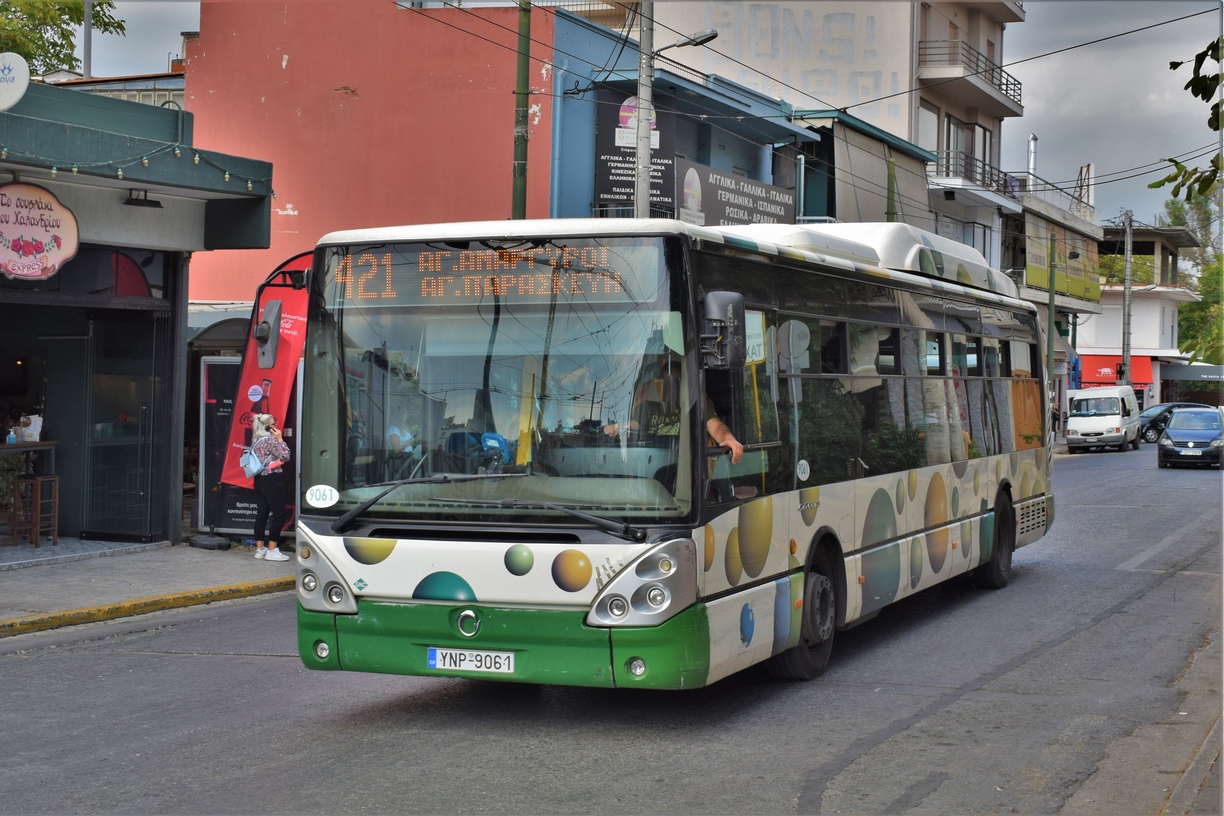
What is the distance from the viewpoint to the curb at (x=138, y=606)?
1119cm

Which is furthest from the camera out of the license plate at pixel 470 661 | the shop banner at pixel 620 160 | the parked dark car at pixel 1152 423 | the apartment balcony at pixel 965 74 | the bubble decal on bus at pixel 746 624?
the parked dark car at pixel 1152 423

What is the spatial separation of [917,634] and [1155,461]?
31770mm

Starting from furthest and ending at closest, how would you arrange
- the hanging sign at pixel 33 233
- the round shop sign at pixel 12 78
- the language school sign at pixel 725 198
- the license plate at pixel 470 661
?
1. the language school sign at pixel 725 198
2. the hanging sign at pixel 33 233
3. the round shop sign at pixel 12 78
4. the license plate at pixel 470 661

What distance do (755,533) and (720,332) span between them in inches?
53.4

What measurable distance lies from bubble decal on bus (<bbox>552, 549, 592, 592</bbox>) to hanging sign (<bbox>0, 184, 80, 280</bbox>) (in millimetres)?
9081

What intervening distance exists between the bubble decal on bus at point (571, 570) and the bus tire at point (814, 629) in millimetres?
2048

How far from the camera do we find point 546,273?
726 cm

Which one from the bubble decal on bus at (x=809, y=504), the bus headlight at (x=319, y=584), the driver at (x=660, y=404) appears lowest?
the bus headlight at (x=319, y=584)

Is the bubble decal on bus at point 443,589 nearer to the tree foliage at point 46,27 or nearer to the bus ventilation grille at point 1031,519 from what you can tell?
the bus ventilation grille at point 1031,519

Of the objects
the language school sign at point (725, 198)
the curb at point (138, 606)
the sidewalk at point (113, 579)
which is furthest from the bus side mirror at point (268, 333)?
the language school sign at point (725, 198)

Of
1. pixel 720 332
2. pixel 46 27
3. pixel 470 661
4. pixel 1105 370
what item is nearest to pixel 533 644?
pixel 470 661

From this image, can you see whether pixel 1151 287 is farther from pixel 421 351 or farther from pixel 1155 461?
pixel 421 351

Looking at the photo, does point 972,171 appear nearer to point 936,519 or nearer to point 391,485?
point 936,519

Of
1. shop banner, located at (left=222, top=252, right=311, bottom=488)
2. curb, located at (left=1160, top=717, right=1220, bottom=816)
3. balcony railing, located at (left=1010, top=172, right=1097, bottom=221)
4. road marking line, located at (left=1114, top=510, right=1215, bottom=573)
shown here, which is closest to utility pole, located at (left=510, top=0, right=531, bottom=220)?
shop banner, located at (left=222, top=252, right=311, bottom=488)
